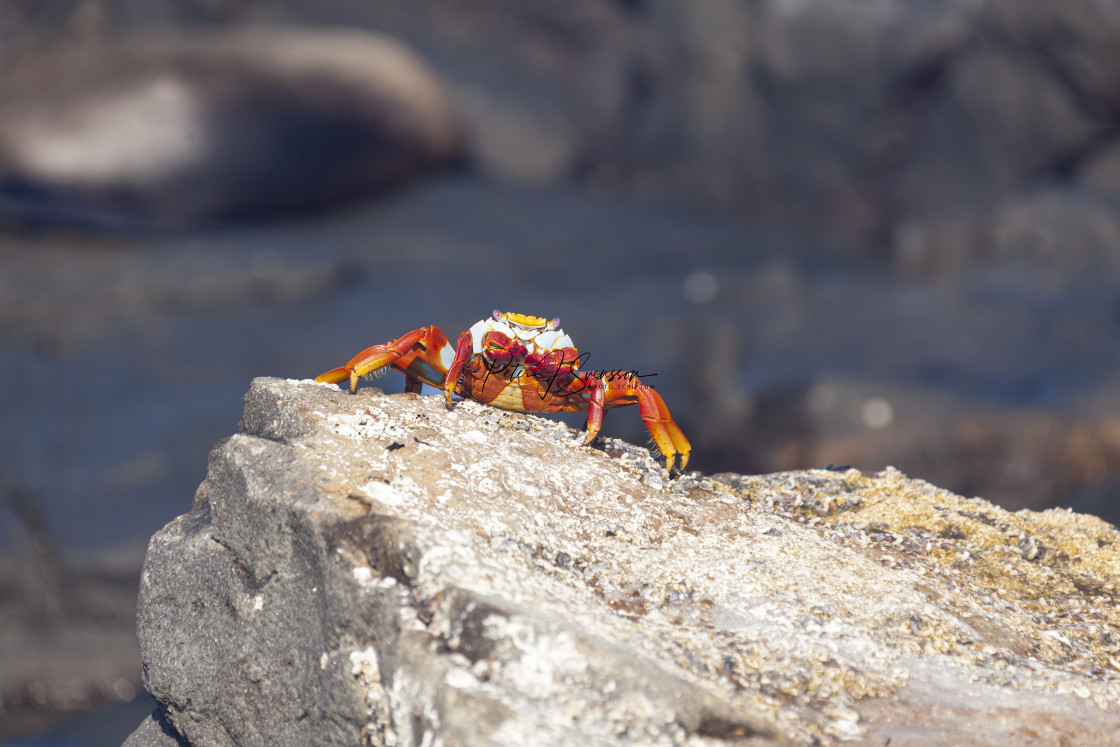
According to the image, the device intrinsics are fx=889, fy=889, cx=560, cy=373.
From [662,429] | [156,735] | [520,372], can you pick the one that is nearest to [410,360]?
[520,372]

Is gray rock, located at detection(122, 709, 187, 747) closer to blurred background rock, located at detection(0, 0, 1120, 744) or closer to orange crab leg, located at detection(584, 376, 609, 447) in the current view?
orange crab leg, located at detection(584, 376, 609, 447)

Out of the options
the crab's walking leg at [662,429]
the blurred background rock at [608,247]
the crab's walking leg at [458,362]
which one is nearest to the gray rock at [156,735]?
the crab's walking leg at [458,362]

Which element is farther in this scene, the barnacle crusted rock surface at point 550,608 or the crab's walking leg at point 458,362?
the crab's walking leg at point 458,362

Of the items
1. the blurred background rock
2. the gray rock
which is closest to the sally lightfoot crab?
the gray rock

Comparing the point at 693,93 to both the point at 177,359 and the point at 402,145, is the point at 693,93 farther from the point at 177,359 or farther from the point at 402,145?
the point at 177,359

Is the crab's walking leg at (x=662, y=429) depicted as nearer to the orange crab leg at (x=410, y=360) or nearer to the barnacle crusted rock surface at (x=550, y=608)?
the barnacle crusted rock surface at (x=550, y=608)

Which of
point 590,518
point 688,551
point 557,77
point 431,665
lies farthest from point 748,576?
A: point 557,77

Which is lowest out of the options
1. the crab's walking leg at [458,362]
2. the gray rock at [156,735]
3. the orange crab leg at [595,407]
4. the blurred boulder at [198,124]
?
the gray rock at [156,735]

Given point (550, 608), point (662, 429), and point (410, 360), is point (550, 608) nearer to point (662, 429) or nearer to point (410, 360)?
point (662, 429)
